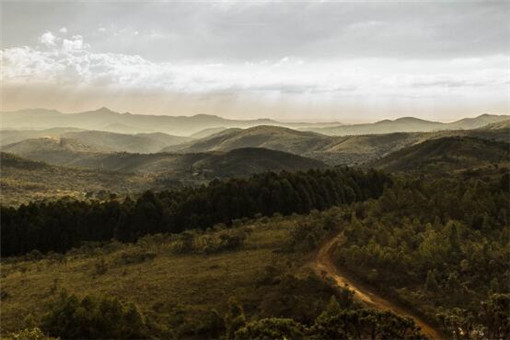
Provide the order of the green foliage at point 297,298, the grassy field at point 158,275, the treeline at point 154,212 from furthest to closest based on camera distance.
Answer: the treeline at point 154,212
the grassy field at point 158,275
the green foliage at point 297,298

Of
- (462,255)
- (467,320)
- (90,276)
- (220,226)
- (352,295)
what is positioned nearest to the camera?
(467,320)

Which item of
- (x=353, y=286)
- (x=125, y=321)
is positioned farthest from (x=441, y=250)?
(x=125, y=321)

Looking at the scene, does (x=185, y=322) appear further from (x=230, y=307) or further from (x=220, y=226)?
(x=220, y=226)

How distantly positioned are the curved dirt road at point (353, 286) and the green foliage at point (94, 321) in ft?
58.1

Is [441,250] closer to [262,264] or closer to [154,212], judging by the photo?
[262,264]

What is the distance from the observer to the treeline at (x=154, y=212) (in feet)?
267

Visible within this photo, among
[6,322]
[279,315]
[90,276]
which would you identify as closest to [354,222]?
[279,315]

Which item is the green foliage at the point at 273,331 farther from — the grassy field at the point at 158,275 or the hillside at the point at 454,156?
the hillside at the point at 454,156

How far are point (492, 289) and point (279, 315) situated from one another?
17.2m

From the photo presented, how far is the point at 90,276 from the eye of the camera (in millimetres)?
54094

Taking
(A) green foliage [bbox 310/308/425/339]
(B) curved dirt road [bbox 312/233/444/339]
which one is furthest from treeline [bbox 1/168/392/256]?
(A) green foliage [bbox 310/308/425/339]

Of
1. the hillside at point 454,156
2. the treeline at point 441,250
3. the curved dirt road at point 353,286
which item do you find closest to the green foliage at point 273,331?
the treeline at point 441,250

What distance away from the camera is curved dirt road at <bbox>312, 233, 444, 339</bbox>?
34844 millimetres

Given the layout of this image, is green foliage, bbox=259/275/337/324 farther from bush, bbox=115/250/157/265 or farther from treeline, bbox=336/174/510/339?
bush, bbox=115/250/157/265
